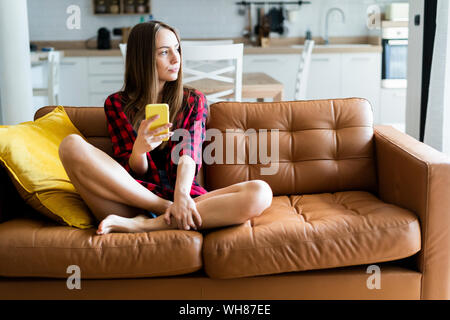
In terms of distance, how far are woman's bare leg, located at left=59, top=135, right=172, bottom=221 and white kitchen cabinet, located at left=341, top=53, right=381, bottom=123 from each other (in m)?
4.02

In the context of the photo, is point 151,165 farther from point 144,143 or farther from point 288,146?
point 288,146

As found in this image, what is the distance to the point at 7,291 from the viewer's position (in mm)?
1943

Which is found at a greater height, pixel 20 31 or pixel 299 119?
pixel 20 31

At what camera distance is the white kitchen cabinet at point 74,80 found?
18.4ft

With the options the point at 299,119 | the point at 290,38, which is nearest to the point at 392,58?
the point at 290,38

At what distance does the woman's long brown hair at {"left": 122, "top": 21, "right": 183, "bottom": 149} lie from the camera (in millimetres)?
2141

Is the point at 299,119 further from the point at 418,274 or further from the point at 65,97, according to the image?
the point at 65,97

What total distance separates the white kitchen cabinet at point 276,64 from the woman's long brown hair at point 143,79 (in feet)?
11.5

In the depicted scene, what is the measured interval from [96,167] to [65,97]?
3963 millimetres

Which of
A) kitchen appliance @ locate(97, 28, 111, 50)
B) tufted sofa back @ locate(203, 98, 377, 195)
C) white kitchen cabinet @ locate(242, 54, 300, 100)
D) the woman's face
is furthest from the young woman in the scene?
kitchen appliance @ locate(97, 28, 111, 50)

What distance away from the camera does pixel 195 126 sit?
→ 2.19 metres

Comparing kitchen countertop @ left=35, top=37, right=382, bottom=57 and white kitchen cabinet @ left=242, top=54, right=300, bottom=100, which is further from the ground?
kitchen countertop @ left=35, top=37, right=382, bottom=57

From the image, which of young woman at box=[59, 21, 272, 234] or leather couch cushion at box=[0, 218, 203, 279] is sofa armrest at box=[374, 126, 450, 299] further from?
leather couch cushion at box=[0, 218, 203, 279]
